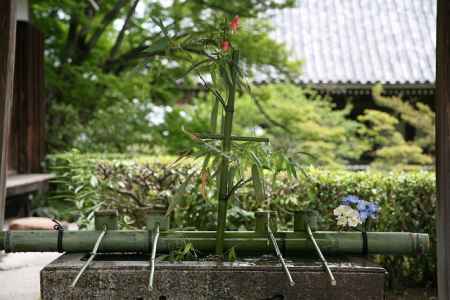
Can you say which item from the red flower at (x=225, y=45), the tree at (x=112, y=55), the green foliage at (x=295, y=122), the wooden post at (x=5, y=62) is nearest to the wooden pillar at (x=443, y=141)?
the red flower at (x=225, y=45)

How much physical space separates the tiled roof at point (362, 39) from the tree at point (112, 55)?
2.61 m

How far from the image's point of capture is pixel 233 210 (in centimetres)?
472

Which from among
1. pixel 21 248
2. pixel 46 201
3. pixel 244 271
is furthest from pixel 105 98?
pixel 244 271

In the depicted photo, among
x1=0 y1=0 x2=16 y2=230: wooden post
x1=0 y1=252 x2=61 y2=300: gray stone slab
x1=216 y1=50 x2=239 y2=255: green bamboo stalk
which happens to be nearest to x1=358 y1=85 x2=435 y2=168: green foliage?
x1=0 y1=252 x2=61 y2=300: gray stone slab

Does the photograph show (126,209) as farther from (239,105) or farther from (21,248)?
(239,105)

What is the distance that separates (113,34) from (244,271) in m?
9.66

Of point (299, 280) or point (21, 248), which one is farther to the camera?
point (21, 248)

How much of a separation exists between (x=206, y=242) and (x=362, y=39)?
1263 cm

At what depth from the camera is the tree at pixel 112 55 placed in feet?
30.3

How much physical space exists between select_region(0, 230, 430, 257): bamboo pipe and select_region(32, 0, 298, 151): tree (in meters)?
6.33

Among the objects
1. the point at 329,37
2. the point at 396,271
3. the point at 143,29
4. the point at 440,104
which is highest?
the point at 329,37

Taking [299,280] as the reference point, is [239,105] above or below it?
above

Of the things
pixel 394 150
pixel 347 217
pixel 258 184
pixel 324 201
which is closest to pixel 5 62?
pixel 258 184

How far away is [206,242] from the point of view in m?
2.80
